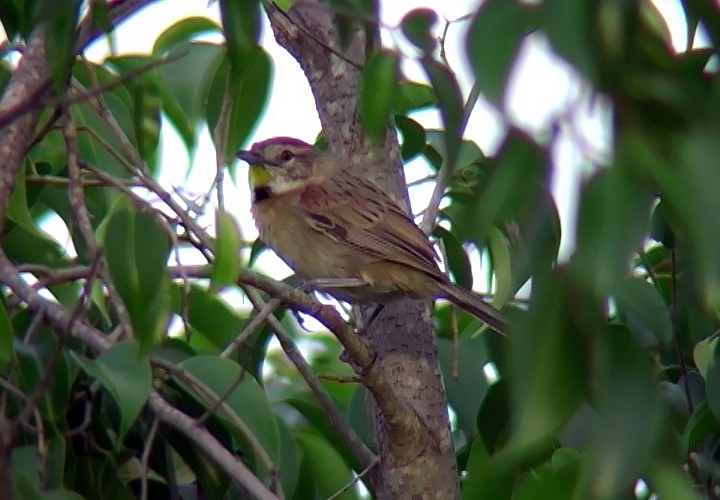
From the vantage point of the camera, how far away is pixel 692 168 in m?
1.13

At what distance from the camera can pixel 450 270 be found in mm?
4328

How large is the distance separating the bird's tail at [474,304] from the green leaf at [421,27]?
204 centimetres

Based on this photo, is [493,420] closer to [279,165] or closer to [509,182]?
[509,182]

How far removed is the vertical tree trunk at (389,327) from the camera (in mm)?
3646

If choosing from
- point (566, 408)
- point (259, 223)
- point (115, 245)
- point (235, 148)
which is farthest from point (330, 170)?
point (566, 408)

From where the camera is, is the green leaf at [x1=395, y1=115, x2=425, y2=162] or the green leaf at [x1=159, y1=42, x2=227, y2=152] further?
the green leaf at [x1=395, y1=115, x2=425, y2=162]

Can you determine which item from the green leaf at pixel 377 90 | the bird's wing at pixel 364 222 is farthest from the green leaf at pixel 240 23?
the bird's wing at pixel 364 222

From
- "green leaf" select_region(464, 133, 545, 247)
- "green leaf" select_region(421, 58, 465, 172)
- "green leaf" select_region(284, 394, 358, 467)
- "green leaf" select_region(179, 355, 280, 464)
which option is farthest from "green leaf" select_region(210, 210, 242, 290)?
"green leaf" select_region(284, 394, 358, 467)

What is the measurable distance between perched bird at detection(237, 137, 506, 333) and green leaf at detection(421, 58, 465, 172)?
8.50 ft

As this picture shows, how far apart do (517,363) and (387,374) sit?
2.56 m

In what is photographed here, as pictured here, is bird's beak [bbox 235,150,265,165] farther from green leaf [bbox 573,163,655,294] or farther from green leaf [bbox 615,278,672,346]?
green leaf [bbox 573,163,655,294]

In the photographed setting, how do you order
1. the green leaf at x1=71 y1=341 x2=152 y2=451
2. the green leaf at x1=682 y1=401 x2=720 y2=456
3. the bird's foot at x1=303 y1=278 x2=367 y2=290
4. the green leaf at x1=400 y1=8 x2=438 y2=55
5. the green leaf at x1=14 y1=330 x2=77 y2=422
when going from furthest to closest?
1. the bird's foot at x1=303 y1=278 x2=367 y2=290
2. the green leaf at x1=682 y1=401 x2=720 y2=456
3. the green leaf at x1=14 y1=330 x2=77 y2=422
4. the green leaf at x1=71 y1=341 x2=152 y2=451
5. the green leaf at x1=400 y1=8 x2=438 y2=55

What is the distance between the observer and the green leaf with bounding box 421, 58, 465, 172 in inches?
60.7

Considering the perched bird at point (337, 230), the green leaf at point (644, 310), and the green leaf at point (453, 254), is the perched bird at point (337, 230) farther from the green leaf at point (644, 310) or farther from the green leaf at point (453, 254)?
the green leaf at point (644, 310)
